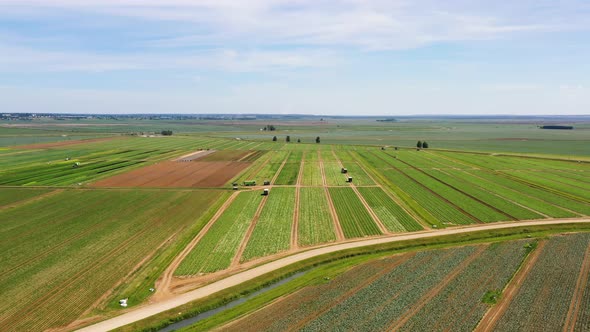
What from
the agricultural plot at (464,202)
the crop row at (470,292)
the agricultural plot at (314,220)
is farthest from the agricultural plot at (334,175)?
the crop row at (470,292)

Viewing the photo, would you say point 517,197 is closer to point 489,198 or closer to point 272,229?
point 489,198

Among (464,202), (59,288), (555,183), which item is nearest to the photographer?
(59,288)

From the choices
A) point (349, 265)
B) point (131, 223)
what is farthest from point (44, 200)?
point (349, 265)

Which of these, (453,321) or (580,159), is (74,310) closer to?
(453,321)

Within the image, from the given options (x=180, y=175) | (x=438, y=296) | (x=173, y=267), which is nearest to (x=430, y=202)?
(x=438, y=296)

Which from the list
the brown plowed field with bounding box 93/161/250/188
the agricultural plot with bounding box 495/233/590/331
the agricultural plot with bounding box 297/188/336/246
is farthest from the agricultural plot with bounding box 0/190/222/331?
the agricultural plot with bounding box 495/233/590/331

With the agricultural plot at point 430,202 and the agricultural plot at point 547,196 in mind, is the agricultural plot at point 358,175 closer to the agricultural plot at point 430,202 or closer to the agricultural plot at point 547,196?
the agricultural plot at point 430,202

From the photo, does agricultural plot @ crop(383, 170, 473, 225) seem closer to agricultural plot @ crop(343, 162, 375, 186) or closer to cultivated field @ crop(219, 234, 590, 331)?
agricultural plot @ crop(343, 162, 375, 186)
